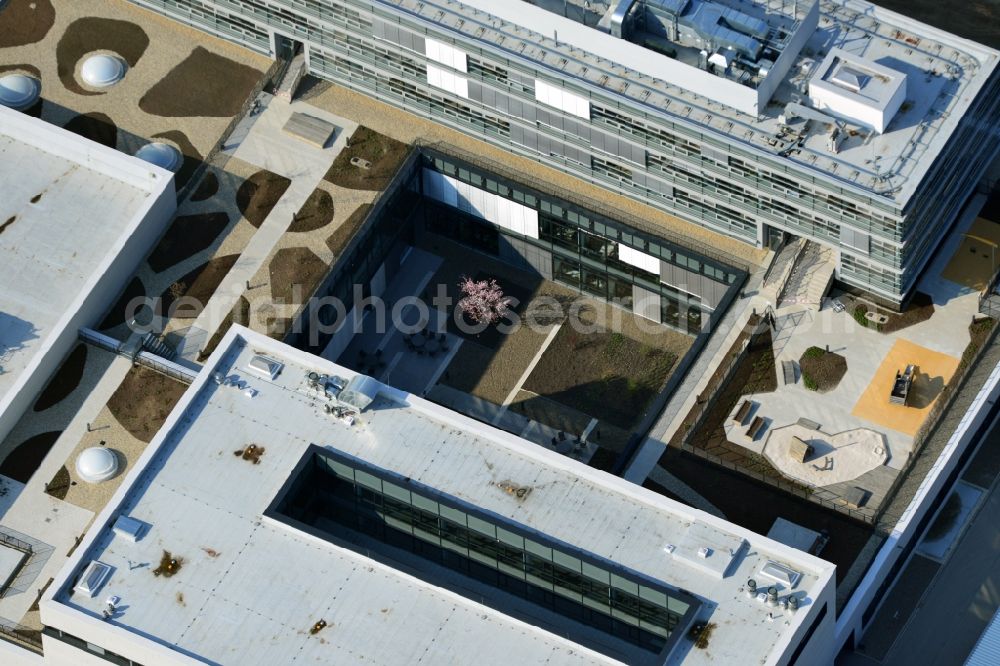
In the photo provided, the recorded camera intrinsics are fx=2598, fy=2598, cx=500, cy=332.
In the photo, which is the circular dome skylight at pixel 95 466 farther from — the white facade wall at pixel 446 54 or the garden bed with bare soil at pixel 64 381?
the white facade wall at pixel 446 54

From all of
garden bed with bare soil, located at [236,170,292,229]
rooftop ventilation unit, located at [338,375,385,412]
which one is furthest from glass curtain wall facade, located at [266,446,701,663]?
garden bed with bare soil, located at [236,170,292,229]

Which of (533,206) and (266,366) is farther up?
(533,206)

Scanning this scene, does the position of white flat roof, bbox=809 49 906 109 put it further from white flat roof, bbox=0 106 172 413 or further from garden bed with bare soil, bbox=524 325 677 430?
white flat roof, bbox=0 106 172 413

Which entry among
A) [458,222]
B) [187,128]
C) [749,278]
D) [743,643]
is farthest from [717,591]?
[187,128]

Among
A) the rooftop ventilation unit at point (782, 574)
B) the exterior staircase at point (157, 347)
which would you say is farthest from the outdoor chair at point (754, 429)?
the exterior staircase at point (157, 347)

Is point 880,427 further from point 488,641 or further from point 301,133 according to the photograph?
point 301,133
